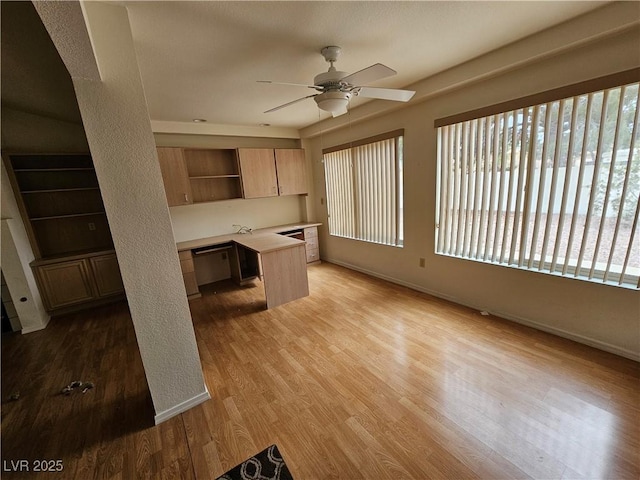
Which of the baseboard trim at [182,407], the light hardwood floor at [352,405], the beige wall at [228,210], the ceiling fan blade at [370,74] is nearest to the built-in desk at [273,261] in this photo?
the beige wall at [228,210]

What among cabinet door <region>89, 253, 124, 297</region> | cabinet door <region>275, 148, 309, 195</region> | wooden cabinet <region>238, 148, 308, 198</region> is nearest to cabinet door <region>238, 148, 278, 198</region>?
wooden cabinet <region>238, 148, 308, 198</region>

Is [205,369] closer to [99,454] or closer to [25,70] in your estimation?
[99,454]

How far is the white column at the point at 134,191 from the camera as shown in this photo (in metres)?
1.35

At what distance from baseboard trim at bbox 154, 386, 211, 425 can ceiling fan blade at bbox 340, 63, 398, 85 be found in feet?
8.27

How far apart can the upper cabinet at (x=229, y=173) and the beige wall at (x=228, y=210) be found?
153 mm

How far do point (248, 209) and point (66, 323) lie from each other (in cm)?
296

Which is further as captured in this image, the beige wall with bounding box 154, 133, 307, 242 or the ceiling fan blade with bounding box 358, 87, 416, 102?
the beige wall with bounding box 154, 133, 307, 242

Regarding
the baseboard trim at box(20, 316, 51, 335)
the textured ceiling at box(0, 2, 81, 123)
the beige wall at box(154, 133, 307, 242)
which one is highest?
the textured ceiling at box(0, 2, 81, 123)

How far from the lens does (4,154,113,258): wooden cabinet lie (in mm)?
3382

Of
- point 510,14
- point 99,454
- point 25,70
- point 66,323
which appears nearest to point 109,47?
point 25,70

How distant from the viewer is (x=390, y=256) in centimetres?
391

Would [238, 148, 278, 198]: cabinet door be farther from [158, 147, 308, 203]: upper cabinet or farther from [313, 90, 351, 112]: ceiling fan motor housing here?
[313, 90, 351, 112]: ceiling fan motor housing

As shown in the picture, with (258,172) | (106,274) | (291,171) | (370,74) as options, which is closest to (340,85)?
(370,74)

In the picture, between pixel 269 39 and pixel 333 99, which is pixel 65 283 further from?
pixel 333 99
